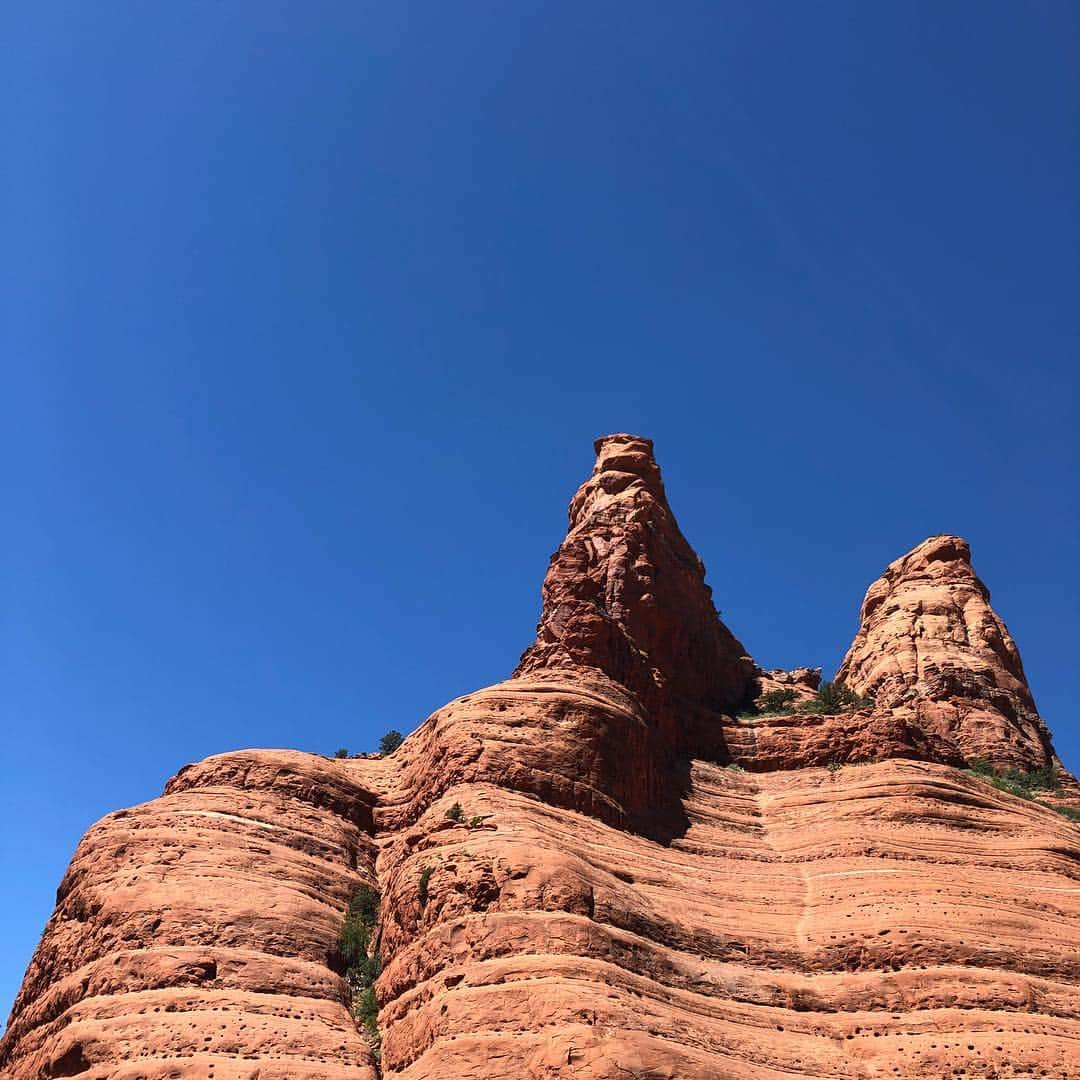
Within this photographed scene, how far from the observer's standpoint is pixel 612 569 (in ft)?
157

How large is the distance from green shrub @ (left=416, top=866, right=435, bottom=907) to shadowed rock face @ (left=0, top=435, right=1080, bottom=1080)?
61 mm

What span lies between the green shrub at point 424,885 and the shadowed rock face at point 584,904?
6 cm

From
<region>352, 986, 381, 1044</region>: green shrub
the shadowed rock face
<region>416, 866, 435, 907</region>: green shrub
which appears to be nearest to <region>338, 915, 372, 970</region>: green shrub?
the shadowed rock face

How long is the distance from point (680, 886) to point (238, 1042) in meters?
13.5

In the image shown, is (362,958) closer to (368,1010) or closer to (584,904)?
(368,1010)

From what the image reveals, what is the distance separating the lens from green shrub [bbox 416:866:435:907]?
2864 centimetres

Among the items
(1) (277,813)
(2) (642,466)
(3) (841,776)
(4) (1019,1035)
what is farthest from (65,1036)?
(2) (642,466)

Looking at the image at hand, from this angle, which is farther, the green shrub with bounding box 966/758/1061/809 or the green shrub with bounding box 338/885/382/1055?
the green shrub with bounding box 966/758/1061/809

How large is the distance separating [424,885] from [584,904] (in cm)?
474

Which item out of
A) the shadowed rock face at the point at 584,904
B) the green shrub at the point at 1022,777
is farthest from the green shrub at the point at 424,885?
the green shrub at the point at 1022,777

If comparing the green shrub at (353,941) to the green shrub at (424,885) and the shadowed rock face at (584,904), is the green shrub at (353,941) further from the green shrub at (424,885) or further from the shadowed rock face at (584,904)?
the green shrub at (424,885)

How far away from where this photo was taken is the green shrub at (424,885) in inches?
1128

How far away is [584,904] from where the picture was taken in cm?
2708

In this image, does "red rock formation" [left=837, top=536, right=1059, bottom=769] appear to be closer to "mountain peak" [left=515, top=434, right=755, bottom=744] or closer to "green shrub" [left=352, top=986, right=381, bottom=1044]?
"mountain peak" [left=515, top=434, right=755, bottom=744]
